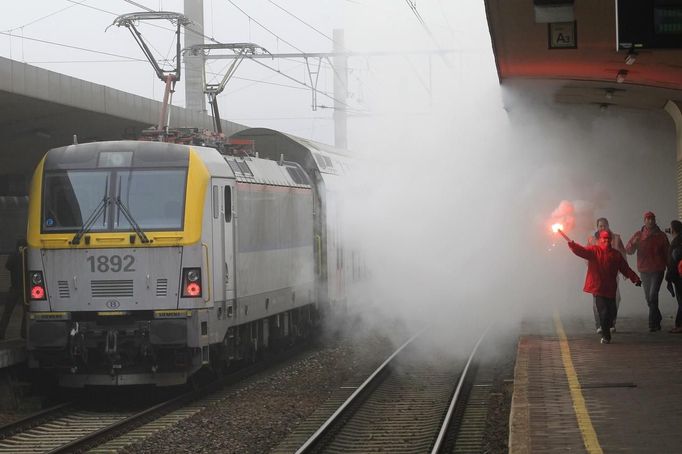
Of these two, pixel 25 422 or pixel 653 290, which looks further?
pixel 653 290

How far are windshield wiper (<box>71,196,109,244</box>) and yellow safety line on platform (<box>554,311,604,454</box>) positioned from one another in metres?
5.57

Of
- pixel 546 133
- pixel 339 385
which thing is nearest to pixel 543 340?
pixel 339 385

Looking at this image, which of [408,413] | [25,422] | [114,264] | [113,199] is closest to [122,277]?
[114,264]

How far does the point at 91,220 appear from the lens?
13.2 metres

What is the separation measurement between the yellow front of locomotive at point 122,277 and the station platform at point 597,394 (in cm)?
389

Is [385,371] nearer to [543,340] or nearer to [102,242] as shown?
[543,340]

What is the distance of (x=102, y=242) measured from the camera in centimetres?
1310

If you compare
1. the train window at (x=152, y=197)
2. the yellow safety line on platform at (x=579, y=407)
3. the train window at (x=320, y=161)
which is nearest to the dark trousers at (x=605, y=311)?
the yellow safety line on platform at (x=579, y=407)

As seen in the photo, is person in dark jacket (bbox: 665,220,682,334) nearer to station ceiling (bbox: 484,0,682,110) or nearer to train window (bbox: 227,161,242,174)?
station ceiling (bbox: 484,0,682,110)

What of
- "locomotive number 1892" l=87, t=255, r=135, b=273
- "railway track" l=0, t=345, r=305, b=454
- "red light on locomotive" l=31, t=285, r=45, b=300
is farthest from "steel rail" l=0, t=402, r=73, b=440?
"locomotive number 1892" l=87, t=255, r=135, b=273

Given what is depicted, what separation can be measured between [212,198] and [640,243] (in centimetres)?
634

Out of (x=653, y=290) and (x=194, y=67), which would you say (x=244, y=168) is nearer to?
(x=653, y=290)

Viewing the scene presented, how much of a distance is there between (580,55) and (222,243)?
5785mm

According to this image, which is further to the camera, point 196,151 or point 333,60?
point 333,60
